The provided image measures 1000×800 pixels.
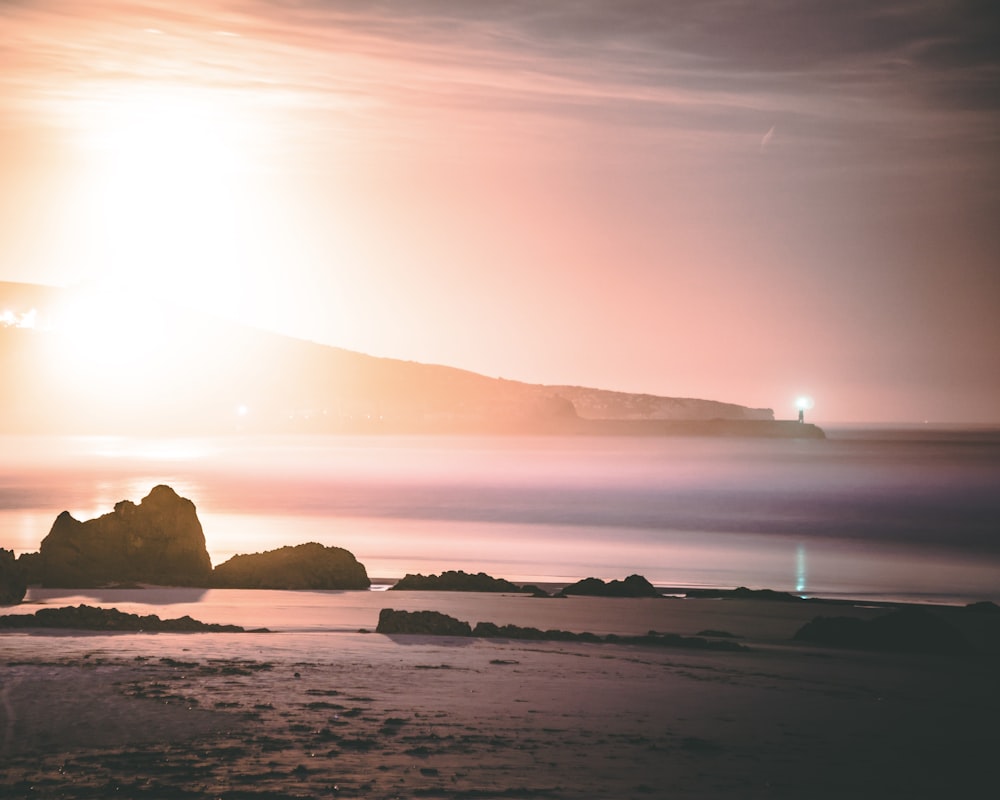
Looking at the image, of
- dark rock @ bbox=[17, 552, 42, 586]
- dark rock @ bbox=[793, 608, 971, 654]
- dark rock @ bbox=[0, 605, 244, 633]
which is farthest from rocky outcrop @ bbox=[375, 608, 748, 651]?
dark rock @ bbox=[17, 552, 42, 586]

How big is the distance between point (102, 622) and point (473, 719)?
759cm

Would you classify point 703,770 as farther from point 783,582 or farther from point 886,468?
point 886,468

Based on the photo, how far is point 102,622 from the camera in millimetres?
16750

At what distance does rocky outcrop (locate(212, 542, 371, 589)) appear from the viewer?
23.1m

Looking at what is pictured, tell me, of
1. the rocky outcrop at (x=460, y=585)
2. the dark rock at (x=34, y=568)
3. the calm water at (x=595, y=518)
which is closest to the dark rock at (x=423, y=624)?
the rocky outcrop at (x=460, y=585)

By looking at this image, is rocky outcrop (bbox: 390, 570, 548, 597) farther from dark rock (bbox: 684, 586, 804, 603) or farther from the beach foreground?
the beach foreground

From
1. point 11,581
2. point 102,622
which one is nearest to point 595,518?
Result: point 11,581

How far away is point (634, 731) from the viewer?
10.9 metres

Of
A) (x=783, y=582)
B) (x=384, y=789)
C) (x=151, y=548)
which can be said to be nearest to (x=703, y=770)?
(x=384, y=789)

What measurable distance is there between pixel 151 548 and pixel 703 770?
1611 centimetres

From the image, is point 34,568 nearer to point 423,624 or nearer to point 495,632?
point 423,624

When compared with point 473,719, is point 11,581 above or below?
above

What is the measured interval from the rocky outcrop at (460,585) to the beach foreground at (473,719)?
24.0ft

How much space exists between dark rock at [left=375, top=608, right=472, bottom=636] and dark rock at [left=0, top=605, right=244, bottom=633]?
198 cm
